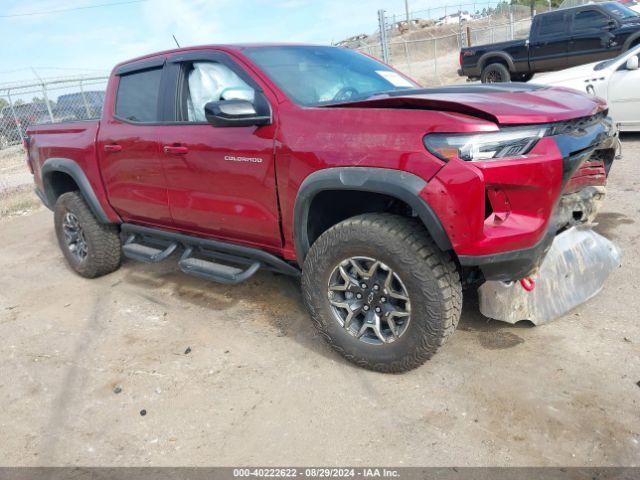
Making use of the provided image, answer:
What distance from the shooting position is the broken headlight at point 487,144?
2486mm

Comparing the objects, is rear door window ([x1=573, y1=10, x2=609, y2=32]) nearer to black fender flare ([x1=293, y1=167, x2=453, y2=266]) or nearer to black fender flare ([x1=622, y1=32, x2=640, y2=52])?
black fender flare ([x1=622, y1=32, x2=640, y2=52])

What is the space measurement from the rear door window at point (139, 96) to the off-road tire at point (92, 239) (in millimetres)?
999

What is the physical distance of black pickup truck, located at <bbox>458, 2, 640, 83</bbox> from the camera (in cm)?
1146

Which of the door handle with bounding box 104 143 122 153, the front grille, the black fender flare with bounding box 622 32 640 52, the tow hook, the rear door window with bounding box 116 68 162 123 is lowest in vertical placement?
the tow hook

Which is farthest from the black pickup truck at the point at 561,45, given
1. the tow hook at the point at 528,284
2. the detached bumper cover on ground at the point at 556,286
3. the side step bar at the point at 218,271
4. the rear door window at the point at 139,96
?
the side step bar at the point at 218,271

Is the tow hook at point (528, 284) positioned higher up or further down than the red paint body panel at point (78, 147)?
further down

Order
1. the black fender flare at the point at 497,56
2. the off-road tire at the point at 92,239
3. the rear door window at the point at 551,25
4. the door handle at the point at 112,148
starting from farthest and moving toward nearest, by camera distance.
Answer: the black fender flare at the point at 497,56
the rear door window at the point at 551,25
the off-road tire at the point at 92,239
the door handle at the point at 112,148

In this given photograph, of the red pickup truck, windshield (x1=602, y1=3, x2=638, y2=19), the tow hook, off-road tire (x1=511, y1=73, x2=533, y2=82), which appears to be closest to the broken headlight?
the red pickup truck

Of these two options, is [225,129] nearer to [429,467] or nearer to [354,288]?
[354,288]

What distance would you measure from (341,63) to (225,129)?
1020mm

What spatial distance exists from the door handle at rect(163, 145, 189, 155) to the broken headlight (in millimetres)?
1861

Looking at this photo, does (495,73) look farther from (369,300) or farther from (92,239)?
(369,300)

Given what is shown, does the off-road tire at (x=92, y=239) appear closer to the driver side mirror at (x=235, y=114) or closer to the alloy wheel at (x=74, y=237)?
the alloy wheel at (x=74, y=237)

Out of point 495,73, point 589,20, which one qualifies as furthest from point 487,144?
point 495,73
